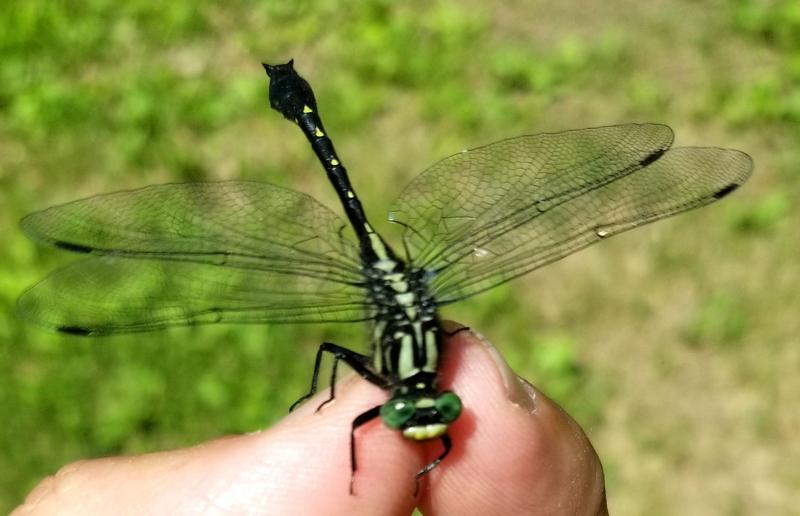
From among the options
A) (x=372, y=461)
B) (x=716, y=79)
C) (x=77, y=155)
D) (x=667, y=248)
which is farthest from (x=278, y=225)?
(x=716, y=79)

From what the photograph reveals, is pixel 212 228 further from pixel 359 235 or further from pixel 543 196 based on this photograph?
pixel 543 196

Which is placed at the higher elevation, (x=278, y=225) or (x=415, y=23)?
(x=415, y=23)

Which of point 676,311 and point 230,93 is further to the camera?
point 230,93

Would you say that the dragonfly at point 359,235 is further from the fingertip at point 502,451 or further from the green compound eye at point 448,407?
the green compound eye at point 448,407

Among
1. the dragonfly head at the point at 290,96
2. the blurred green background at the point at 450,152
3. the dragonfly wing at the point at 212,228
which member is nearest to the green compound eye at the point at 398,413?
the dragonfly wing at the point at 212,228

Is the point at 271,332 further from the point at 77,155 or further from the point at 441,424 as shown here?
the point at 441,424

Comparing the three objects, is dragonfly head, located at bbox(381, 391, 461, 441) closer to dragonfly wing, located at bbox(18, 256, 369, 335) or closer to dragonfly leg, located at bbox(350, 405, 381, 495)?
dragonfly leg, located at bbox(350, 405, 381, 495)

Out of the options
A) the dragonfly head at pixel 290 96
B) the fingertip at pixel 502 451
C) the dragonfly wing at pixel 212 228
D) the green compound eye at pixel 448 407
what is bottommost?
the fingertip at pixel 502 451

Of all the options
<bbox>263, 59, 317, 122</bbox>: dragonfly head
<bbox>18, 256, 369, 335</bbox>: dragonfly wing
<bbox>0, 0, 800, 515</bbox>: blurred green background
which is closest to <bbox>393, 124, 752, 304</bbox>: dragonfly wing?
<bbox>18, 256, 369, 335</bbox>: dragonfly wing
